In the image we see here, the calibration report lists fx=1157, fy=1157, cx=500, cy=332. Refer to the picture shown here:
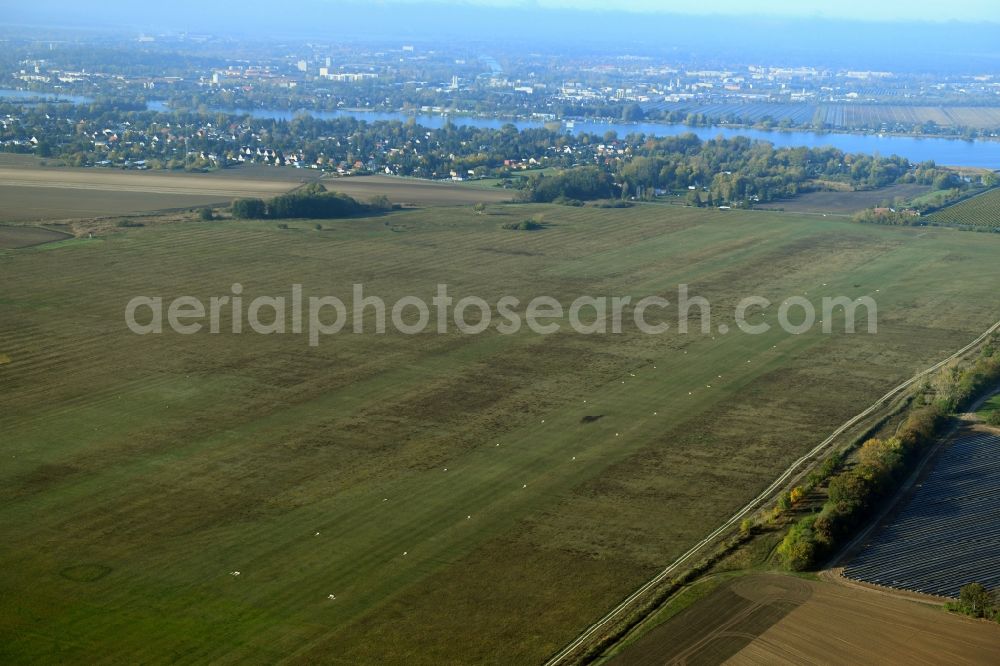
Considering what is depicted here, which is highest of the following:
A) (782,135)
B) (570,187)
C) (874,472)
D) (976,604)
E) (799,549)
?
(782,135)

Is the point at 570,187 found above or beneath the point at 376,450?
above

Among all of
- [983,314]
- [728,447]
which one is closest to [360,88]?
[983,314]

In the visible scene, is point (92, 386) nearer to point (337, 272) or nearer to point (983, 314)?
point (337, 272)

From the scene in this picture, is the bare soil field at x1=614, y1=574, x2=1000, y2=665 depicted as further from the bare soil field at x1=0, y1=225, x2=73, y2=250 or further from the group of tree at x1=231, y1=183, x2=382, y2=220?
the group of tree at x1=231, y1=183, x2=382, y2=220

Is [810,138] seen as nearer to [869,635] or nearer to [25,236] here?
[25,236]

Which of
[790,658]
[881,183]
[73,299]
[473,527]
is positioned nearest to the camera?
[790,658]

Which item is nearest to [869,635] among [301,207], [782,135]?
[301,207]

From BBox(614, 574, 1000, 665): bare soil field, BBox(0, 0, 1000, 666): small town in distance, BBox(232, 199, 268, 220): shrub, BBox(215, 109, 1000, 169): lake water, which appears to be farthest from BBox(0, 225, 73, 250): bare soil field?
BBox(215, 109, 1000, 169): lake water
